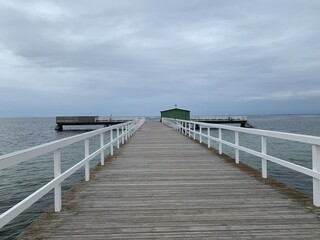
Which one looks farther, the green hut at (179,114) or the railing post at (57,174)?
the green hut at (179,114)

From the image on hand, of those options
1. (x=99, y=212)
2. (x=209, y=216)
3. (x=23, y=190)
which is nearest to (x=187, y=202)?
(x=209, y=216)

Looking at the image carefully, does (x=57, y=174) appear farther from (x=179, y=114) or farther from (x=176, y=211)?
(x=179, y=114)

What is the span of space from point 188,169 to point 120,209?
3.50 m

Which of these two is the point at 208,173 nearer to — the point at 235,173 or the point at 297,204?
the point at 235,173

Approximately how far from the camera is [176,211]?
4.44 metres

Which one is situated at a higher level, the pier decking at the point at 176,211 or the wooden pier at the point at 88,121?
the wooden pier at the point at 88,121

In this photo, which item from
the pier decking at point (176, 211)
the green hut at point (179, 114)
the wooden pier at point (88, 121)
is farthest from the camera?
the wooden pier at point (88, 121)

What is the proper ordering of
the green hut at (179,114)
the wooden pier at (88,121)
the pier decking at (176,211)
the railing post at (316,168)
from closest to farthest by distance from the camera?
the pier decking at (176,211) < the railing post at (316,168) < the green hut at (179,114) < the wooden pier at (88,121)

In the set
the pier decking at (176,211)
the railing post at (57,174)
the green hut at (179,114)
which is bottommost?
Result: the pier decking at (176,211)

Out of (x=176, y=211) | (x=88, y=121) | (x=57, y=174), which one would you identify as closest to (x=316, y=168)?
(x=176, y=211)

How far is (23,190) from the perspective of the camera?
452 inches

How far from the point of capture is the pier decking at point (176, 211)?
3670 mm

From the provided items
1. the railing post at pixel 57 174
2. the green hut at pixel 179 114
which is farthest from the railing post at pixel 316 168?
the green hut at pixel 179 114

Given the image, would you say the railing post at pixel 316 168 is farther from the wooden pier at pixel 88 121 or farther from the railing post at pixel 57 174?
the wooden pier at pixel 88 121
